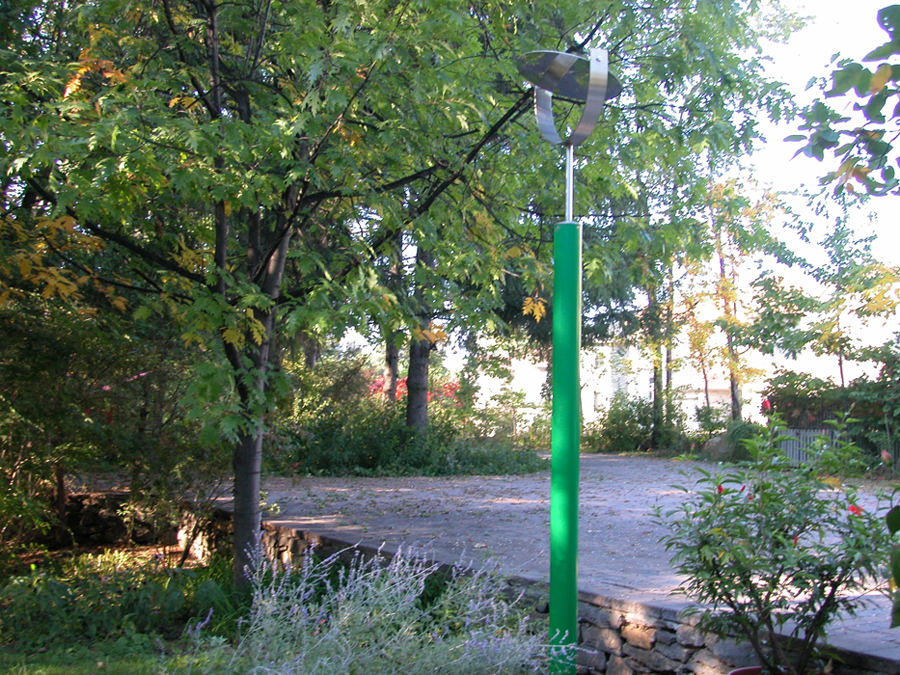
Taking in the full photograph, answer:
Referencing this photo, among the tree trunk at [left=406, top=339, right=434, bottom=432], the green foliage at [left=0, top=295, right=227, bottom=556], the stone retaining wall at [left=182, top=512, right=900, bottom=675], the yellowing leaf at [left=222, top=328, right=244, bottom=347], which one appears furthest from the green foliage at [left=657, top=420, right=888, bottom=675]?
the tree trunk at [left=406, top=339, right=434, bottom=432]

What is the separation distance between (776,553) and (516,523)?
5.00m

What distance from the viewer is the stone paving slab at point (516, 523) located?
4.78 metres

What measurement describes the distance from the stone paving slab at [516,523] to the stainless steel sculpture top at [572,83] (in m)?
2.34

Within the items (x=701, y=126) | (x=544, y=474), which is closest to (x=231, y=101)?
(x=701, y=126)

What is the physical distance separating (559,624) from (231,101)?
17.1ft

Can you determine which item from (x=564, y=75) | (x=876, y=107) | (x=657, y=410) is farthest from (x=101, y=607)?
(x=657, y=410)

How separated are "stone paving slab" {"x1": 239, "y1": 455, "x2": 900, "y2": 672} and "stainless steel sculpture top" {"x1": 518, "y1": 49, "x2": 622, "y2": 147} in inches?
92.0

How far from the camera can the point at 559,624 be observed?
137 inches

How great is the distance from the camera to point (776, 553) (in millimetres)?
3316

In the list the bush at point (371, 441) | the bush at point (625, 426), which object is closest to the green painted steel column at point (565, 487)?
the bush at point (371, 441)

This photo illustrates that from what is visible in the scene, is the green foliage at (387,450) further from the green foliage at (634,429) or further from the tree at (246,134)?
the tree at (246,134)

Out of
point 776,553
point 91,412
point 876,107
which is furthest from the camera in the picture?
point 91,412

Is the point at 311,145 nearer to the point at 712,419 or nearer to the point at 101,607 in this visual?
the point at 101,607

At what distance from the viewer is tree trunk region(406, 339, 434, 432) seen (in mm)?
14430
